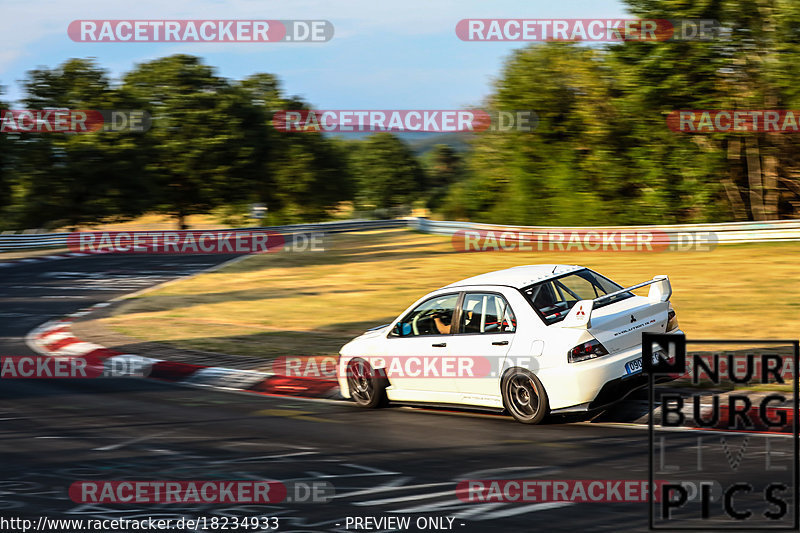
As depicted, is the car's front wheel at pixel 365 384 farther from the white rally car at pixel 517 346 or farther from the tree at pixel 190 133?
the tree at pixel 190 133

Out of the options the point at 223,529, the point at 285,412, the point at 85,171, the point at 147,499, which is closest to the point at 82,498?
the point at 147,499

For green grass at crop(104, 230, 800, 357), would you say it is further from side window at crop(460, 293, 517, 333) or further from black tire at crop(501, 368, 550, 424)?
black tire at crop(501, 368, 550, 424)

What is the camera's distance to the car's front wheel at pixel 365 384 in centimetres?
1015

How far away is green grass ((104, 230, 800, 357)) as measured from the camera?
47.8 ft

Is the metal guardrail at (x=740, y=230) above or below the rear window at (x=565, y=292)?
above

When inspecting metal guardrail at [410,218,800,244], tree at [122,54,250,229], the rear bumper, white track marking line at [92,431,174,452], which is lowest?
white track marking line at [92,431,174,452]

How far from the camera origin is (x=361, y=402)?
33.9 feet

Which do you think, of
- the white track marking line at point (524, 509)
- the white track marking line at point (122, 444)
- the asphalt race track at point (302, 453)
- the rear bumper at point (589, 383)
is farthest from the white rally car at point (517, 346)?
the white track marking line at point (122, 444)

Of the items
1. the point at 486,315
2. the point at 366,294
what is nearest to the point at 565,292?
the point at 486,315

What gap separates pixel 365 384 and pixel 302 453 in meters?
2.15

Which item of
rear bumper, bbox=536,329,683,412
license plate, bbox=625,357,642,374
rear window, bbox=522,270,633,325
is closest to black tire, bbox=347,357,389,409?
rear window, bbox=522,270,633,325

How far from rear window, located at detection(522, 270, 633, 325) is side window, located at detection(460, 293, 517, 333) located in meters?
0.29

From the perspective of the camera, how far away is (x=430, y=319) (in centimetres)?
980

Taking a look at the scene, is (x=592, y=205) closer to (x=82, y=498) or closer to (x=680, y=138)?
(x=680, y=138)
